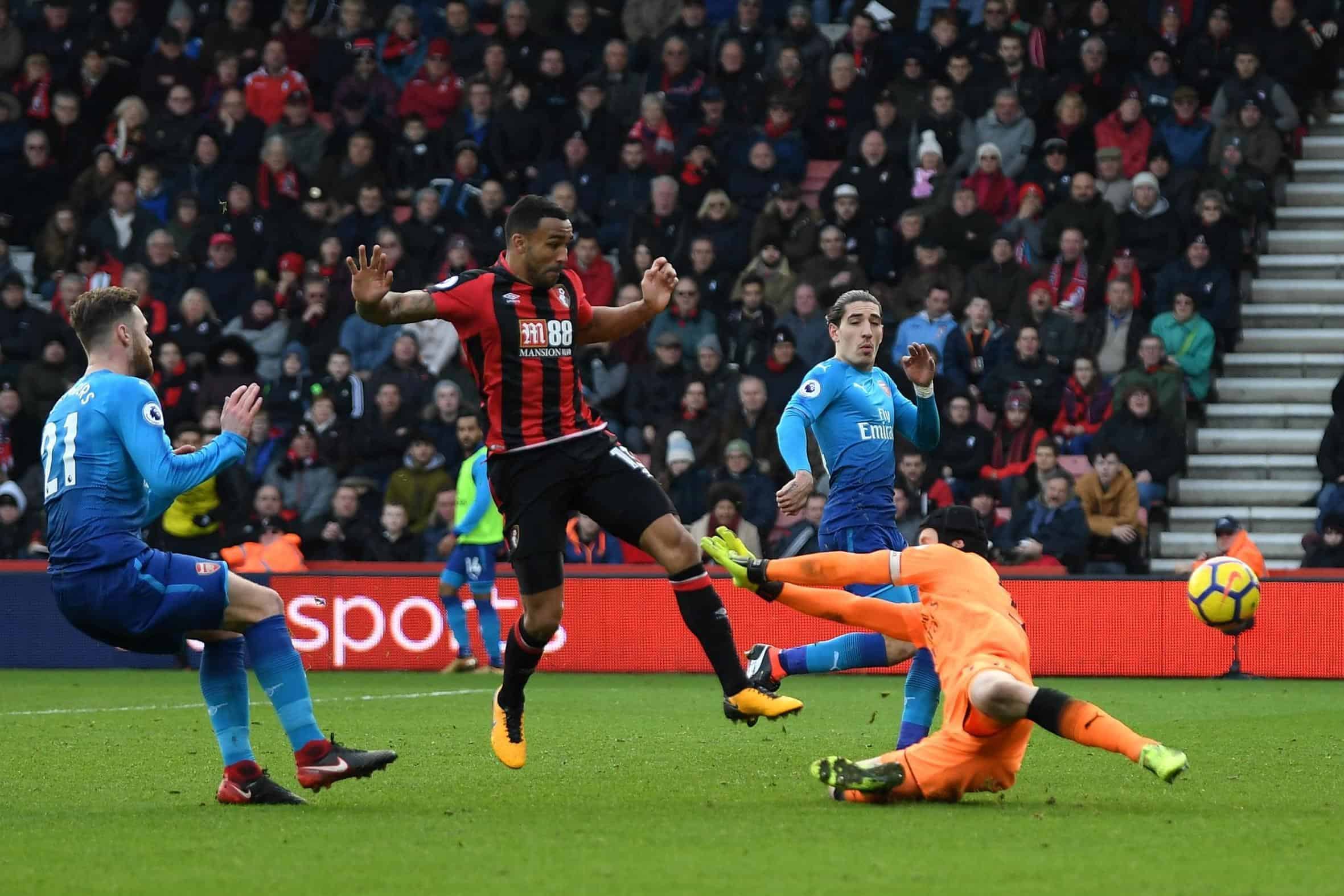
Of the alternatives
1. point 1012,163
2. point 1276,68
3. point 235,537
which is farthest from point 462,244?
point 1276,68

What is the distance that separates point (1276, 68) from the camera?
802 inches

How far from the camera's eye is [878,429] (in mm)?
9641

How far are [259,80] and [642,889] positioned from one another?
18189 millimetres

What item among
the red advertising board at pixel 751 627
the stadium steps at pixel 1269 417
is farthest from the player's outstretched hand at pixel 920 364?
the stadium steps at pixel 1269 417

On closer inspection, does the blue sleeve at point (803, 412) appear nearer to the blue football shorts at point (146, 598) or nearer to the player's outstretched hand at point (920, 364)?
the player's outstretched hand at point (920, 364)

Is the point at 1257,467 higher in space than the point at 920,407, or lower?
lower

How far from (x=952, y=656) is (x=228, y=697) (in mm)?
2938

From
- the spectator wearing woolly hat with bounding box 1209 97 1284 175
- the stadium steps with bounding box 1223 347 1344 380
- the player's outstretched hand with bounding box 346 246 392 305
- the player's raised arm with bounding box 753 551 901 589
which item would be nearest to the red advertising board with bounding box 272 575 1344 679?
the stadium steps with bounding box 1223 347 1344 380

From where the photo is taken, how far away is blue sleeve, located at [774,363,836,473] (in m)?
9.42

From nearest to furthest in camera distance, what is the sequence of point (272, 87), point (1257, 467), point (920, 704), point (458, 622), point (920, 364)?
1. point (920, 704)
2. point (920, 364)
3. point (458, 622)
4. point (1257, 467)
5. point (272, 87)

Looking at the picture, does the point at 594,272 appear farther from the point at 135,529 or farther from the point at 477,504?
→ the point at 135,529

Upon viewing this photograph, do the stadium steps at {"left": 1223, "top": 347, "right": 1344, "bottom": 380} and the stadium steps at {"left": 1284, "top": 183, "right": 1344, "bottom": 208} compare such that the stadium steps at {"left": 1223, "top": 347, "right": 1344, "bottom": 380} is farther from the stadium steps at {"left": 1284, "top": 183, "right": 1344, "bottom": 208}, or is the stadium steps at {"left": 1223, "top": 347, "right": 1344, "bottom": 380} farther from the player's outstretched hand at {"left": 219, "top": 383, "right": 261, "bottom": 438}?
the player's outstretched hand at {"left": 219, "top": 383, "right": 261, "bottom": 438}

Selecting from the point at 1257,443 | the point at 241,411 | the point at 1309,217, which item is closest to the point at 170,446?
the point at 241,411

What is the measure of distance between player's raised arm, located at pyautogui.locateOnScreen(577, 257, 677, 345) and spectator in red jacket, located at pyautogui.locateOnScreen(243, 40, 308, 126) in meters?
14.7
